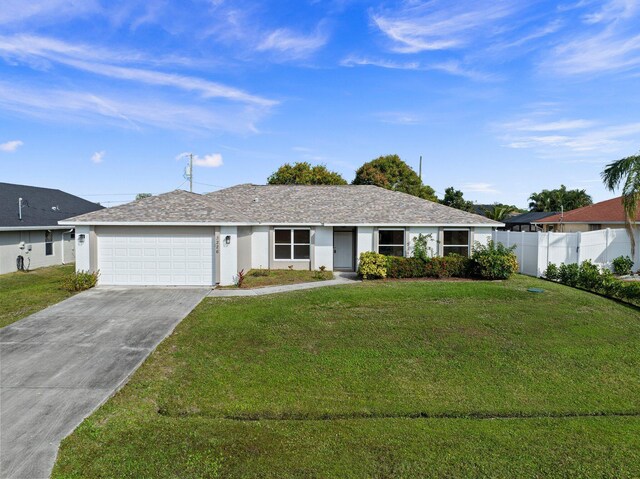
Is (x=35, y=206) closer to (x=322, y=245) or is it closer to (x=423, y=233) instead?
(x=322, y=245)

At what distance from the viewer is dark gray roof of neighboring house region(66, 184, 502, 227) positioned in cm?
1571

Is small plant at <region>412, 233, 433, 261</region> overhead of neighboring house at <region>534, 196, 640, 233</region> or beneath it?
beneath

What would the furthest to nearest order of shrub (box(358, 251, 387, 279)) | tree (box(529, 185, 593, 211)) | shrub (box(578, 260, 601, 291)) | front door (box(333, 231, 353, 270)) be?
1. tree (box(529, 185, 593, 211))
2. front door (box(333, 231, 353, 270))
3. shrub (box(358, 251, 387, 279))
4. shrub (box(578, 260, 601, 291))

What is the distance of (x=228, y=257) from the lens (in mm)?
15711

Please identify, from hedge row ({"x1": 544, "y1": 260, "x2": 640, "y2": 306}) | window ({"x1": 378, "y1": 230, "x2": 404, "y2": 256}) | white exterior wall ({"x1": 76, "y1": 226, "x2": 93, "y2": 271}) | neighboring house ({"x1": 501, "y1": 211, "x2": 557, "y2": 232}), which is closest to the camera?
Result: hedge row ({"x1": 544, "y1": 260, "x2": 640, "y2": 306})

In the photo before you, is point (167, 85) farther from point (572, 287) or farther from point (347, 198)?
point (572, 287)

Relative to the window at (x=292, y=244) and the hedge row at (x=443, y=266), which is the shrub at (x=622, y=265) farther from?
the window at (x=292, y=244)

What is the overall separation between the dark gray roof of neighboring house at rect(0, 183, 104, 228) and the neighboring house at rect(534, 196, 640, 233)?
112 ft

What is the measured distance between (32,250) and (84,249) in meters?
8.80

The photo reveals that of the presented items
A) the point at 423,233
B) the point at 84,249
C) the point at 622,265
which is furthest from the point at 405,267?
the point at 84,249

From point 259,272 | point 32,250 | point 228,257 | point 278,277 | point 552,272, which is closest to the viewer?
point 228,257

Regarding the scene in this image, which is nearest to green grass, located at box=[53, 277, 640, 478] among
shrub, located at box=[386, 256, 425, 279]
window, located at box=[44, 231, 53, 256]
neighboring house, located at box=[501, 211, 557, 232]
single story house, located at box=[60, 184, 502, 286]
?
single story house, located at box=[60, 184, 502, 286]

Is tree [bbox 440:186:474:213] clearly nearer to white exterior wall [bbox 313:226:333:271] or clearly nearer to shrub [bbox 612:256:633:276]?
shrub [bbox 612:256:633:276]

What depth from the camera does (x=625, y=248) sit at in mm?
20000
